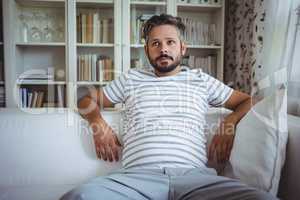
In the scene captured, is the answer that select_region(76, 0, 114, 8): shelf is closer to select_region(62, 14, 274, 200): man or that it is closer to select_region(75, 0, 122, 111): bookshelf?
select_region(75, 0, 122, 111): bookshelf

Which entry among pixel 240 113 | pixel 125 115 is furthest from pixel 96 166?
pixel 240 113

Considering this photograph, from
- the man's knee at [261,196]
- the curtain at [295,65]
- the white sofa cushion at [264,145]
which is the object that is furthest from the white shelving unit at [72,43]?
the man's knee at [261,196]

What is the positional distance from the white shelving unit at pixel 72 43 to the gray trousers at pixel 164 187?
1.64 metres

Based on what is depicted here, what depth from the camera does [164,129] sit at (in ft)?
4.19

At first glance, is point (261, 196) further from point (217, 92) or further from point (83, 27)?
point (83, 27)

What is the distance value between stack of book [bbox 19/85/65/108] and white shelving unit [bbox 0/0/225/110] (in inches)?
1.5

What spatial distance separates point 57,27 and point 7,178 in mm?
1691

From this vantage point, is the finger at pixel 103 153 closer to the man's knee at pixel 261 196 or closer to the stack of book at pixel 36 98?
the man's knee at pixel 261 196

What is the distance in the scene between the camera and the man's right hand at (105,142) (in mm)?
1328

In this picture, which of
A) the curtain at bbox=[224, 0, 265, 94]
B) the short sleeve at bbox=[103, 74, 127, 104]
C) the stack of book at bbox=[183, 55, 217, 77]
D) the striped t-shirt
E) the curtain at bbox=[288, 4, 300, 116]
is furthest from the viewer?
the stack of book at bbox=[183, 55, 217, 77]

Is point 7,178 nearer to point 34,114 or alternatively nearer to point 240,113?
point 34,114

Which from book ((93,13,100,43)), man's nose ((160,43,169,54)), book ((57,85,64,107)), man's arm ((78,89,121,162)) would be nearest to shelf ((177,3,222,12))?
book ((93,13,100,43))

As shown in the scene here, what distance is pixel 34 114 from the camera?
1394 mm

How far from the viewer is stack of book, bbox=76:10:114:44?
8.77ft
